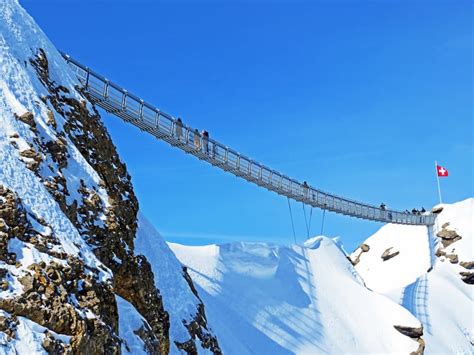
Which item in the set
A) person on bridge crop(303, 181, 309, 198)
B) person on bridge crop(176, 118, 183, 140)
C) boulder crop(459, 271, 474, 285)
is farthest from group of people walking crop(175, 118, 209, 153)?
boulder crop(459, 271, 474, 285)

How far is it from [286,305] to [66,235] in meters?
22.2

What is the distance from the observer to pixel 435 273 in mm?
45344

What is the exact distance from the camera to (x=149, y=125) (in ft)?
72.2

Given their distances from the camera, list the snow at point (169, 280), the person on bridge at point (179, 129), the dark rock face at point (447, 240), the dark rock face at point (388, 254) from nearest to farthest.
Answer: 1. the snow at point (169, 280)
2. the person on bridge at point (179, 129)
3. the dark rock face at point (447, 240)
4. the dark rock face at point (388, 254)

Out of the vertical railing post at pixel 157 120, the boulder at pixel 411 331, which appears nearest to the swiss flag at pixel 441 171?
the boulder at pixel 411 331

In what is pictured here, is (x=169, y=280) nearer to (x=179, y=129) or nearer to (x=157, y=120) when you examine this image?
(x=157, y=120)

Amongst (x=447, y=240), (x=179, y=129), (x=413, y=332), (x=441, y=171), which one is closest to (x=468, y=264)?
(x=447, y=240)

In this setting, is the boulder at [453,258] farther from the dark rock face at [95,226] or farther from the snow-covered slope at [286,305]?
the dark rock face at [95,226]

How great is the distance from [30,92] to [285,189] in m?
21.0

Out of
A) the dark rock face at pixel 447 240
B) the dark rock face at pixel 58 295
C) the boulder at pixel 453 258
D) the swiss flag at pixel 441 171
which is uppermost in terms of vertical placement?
the swiss flag at pixel 441 171

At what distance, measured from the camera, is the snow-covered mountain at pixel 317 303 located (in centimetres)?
2752

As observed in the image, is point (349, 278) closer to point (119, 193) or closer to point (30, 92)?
point (119, 193)

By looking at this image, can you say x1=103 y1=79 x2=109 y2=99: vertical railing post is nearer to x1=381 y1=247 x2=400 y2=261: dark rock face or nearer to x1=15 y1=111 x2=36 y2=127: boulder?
x1=15 y1=111 x2=36 y2=127: boulder

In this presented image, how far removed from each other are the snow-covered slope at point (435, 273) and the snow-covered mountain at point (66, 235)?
74.2 ft
